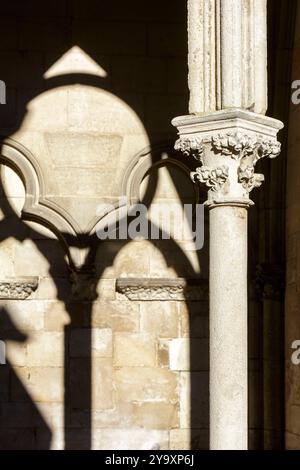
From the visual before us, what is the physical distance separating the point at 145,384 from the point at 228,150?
4145mm

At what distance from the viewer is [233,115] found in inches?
348

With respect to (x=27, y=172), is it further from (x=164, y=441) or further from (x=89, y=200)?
(x=164, y=441)

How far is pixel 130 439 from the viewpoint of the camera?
12367 mm

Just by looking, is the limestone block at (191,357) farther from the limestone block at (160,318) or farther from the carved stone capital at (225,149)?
the carved stone capital at (225,149)

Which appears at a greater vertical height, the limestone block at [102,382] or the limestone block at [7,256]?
the limestone block at [7,256]

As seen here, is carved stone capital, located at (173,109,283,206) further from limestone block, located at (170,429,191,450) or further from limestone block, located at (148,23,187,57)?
limestone block, located at (170,429,191,450)

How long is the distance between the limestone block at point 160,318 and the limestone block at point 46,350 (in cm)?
91

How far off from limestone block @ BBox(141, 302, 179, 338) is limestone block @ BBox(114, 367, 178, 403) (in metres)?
0.42

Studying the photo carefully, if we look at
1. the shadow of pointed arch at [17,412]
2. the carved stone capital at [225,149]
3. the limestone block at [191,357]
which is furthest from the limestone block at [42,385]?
the carved stone capital at [225,149]

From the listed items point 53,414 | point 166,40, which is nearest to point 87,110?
point 166,40

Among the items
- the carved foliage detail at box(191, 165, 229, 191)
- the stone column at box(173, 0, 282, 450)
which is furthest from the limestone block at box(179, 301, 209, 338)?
the carved foliage detail at box(191, 165, 229, 191)

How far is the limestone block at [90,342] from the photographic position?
12.4 m
